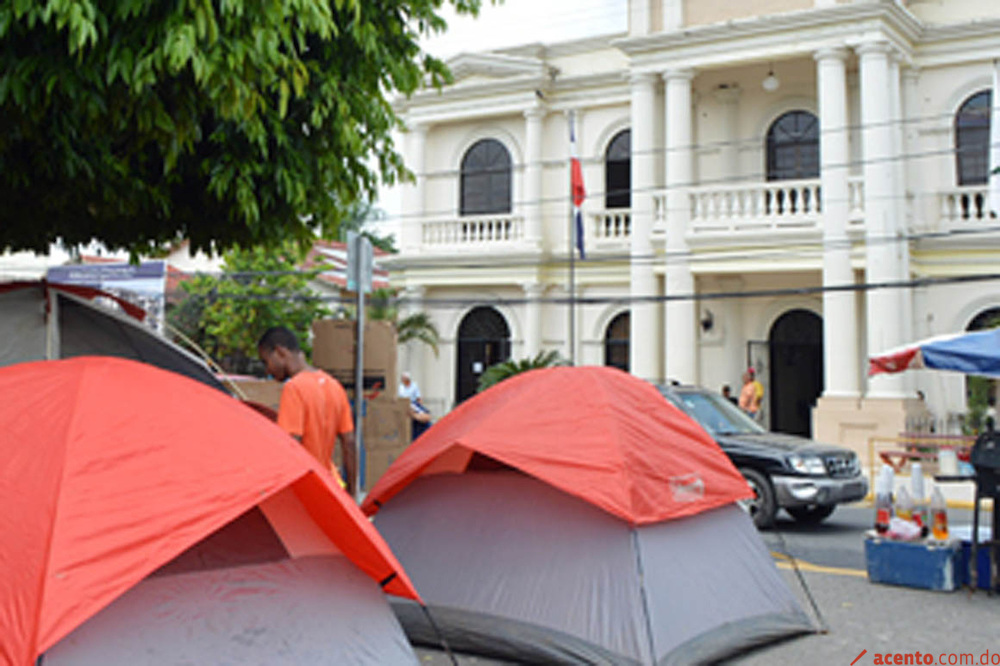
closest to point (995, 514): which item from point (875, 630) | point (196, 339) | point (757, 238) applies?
point (875, 630)

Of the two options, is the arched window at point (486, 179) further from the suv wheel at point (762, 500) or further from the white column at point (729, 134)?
the suv wheel at point (762, 500)

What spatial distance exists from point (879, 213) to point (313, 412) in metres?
14.6

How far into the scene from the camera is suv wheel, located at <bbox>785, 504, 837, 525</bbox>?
1132cm

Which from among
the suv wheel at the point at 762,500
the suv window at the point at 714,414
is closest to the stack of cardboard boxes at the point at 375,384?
the suv window at the point at 714,414

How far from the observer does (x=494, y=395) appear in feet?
22.0

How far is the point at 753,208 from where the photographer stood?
65.8 feet

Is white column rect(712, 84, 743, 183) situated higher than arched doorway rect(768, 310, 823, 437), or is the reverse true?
white column rect(712, 84, 743, 183)

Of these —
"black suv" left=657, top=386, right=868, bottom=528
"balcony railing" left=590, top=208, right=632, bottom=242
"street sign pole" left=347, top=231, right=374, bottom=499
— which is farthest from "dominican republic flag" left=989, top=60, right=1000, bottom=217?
"street sign pole" left=347, top=231, right=374, bottom=499

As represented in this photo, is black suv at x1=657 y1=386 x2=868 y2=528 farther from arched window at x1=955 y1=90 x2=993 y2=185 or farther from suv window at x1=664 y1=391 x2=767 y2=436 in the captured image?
arched window at x1=955 y1=90 x2=993 y2=185

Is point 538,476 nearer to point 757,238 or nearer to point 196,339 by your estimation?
point 757,238

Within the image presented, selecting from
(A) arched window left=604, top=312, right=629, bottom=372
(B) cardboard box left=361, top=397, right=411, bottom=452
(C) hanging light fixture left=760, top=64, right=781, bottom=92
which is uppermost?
(C) hanging light fixture left=760, top=64, right=781, bottom=92

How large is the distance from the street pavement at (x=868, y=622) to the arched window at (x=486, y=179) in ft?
52.9

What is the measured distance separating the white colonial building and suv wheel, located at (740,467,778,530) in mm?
7512

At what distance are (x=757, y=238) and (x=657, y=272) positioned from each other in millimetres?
2256
